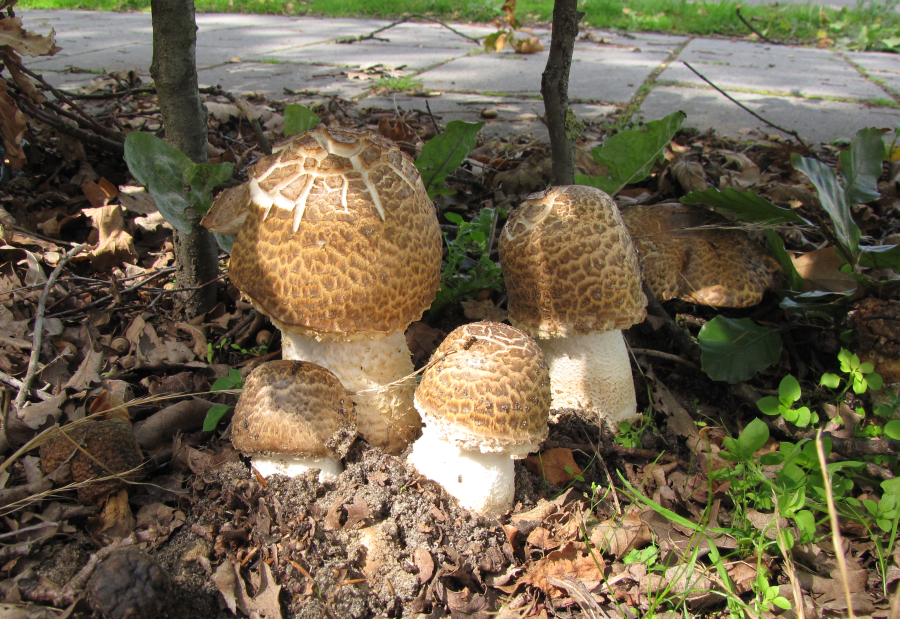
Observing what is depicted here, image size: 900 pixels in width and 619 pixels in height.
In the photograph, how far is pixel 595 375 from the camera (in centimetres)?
284

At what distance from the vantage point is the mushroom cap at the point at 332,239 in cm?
209

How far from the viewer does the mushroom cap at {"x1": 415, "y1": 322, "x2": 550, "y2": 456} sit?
2096mm

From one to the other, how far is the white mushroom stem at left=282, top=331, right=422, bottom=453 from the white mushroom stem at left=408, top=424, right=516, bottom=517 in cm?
29

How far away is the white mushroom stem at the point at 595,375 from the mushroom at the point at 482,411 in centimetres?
62

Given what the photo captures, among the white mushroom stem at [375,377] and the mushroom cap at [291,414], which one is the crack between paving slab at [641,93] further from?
the mushroom cap at [291,414]

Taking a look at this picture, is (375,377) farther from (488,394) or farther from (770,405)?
(770,405)

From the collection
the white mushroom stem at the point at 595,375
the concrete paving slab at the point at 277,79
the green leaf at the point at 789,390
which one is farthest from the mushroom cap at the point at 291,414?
the concrete paving slab at the point at 277,79

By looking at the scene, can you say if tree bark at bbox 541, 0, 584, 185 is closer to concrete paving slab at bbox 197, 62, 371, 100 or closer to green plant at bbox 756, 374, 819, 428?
green plant at bbox 756, 374, 819, 428

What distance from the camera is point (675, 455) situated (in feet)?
8.95

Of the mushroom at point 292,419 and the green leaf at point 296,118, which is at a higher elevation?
the green leaf at point 296,118

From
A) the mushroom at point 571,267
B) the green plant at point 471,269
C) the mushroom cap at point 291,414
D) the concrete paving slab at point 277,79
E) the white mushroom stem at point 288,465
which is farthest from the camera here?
the concrete paving slab at point 277,79

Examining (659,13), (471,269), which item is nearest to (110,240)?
(471,269)

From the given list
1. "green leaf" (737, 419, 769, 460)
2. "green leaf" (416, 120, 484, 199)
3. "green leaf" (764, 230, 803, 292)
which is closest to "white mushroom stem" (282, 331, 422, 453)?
"green leaf" (416, 120, 484, 199)

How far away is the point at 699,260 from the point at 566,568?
6.19 ft
